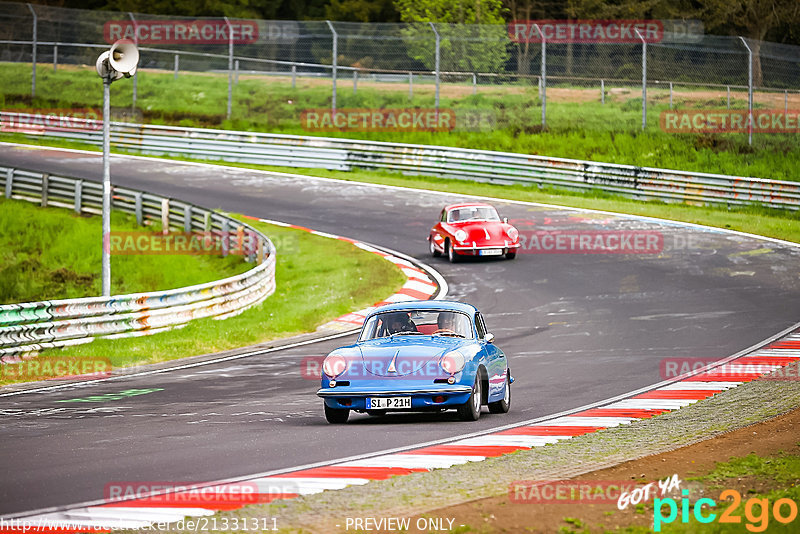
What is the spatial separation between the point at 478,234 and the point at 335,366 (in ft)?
44.8

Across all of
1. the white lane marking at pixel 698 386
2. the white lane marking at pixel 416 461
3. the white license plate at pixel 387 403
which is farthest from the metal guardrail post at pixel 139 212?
the white lane marking at pixel 416 461

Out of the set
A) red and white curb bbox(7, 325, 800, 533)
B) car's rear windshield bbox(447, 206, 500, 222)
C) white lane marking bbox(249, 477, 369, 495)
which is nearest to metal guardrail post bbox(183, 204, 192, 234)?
car's rear windshield bbox(447, 206, 500, 222)

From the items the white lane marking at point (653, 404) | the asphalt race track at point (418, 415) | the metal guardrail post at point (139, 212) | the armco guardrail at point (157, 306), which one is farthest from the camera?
the metal guardrail post at point (139, 212)

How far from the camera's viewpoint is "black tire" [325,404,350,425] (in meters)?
11.1

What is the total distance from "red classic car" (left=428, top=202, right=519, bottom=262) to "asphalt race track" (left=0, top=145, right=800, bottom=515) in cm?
39

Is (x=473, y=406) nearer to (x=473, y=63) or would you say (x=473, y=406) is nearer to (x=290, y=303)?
(x=290, y=303)

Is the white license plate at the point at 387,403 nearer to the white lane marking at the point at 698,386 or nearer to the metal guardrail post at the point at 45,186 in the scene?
the white lane marking at the point at 698,386

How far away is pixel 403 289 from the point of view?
21812mm

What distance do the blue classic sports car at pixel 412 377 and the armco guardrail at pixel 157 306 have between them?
270 inches

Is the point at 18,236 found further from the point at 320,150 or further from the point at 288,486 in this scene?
the point at 288,486

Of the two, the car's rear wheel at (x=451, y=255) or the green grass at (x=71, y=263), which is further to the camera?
the green grass at (x=71, y=263)

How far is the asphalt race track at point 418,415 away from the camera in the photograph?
9297mm

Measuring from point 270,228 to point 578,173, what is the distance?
9.68 meters

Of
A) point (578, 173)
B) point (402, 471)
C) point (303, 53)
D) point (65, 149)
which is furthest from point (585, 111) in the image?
point (402, 471)
